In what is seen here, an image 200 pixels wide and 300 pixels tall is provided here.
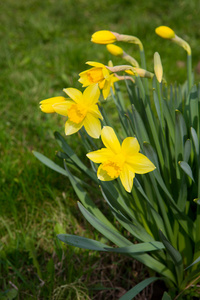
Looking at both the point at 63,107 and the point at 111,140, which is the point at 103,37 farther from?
the point at 111,140

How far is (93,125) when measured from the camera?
1086 mm

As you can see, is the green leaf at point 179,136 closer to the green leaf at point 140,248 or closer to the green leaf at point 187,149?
the green leaf at point 187,149

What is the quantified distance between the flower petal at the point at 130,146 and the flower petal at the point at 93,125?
0.37 feet

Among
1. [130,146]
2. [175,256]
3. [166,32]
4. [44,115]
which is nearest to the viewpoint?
[130,146]

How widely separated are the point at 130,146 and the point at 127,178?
0.35ft

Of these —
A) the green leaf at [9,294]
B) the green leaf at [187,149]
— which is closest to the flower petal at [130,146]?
the green leaf at [187,149]

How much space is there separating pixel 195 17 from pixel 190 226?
324 centimetres

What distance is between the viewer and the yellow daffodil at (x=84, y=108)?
3.49ft

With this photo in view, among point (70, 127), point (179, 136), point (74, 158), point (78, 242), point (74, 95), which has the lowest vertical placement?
point (78, 242)

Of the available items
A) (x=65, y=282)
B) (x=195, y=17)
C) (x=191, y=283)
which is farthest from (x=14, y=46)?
(x=191, y=283)

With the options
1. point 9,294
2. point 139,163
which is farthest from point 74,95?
point 9,294

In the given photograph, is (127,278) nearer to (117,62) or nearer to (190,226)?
(190,226)

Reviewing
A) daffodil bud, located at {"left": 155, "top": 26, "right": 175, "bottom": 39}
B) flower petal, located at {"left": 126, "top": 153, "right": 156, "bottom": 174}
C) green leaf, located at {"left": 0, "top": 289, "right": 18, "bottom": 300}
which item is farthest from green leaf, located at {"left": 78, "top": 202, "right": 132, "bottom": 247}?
daffodil bud, located at {"left": 155, "top": 26, "right": 175, "bottom": 39}

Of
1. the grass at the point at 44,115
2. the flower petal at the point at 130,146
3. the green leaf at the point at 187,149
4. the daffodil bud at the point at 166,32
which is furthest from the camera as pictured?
the grass at the point at 44,115
